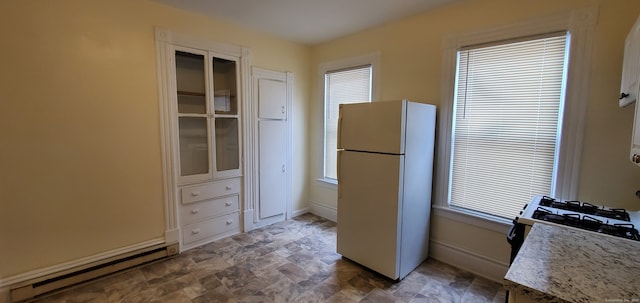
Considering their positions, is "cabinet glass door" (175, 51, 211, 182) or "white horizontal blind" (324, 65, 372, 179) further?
"white horizontal blind" (324, 65, 372, 179)

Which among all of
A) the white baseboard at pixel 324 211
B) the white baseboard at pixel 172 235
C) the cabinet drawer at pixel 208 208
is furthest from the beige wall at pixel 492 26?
the white baseboard at pixel 172 235

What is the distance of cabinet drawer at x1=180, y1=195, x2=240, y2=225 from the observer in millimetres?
2951

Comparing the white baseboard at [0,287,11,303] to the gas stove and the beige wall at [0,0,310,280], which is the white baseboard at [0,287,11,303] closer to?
the beige wall at [0,0,310,280]

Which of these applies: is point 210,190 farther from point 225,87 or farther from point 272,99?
point 272,99

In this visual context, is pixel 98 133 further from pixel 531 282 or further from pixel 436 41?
pixel 436 41

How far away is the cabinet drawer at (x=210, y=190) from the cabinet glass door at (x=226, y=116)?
122 mm

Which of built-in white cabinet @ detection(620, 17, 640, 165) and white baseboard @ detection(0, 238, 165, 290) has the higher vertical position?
built-in white cabinet @ detection(620, 17, 640, 165)

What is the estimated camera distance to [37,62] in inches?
81.8

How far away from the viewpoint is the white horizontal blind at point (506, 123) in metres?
2.14

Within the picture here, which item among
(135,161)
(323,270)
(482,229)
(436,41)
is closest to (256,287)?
(323,270)

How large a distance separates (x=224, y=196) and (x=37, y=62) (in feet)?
6.50

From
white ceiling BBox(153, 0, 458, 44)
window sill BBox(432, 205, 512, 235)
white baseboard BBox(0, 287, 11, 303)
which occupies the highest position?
white ceiling BBox(153, 0, 458, 44)

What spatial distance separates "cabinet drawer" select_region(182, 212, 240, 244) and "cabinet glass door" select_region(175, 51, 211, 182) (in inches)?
21.6

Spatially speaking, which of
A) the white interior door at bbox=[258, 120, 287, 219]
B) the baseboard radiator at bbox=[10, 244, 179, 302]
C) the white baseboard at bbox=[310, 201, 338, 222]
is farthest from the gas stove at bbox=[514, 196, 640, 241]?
the baseboard radiator at bbox=[10, 244, 179, 302]
